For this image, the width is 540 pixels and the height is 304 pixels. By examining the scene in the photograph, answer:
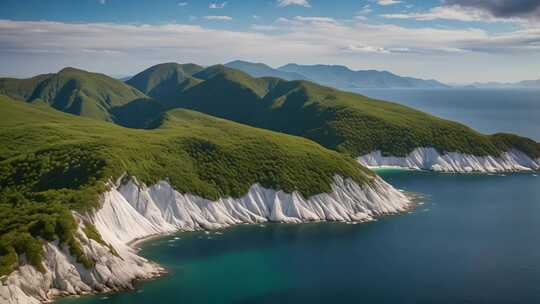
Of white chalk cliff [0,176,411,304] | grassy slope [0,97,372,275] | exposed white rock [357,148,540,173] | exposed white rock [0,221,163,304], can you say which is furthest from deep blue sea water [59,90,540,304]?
exposed white rock [357,148,540,173]

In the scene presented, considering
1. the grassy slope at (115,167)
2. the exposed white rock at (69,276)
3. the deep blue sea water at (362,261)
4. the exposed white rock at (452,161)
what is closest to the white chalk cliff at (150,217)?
the exposed white rock at (69,276)

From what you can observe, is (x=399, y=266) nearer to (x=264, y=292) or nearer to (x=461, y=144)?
(x=264, y=292)

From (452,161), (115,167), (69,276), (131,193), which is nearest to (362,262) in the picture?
(69,276)

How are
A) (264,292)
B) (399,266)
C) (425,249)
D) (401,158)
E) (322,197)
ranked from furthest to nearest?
Result: (401,158)
(322,197)
(425,249)
(399,266)
(264,292)

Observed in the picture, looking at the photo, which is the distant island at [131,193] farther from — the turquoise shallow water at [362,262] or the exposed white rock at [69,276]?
the turquoise shallow water at [362,262]

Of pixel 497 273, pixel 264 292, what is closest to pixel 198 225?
pixel 264 292

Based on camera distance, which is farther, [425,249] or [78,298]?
[425,249]
